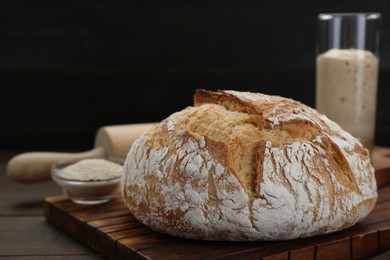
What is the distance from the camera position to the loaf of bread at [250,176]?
1.25m

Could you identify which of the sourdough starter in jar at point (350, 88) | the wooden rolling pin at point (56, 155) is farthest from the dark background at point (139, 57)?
the sourdough starter in jar at point (350, 88)

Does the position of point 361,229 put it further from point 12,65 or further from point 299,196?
point 12,65

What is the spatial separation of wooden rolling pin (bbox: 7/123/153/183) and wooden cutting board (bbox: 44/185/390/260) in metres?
0.34

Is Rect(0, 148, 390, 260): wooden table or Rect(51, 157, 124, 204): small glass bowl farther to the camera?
Rect(51, 157, 124, 204): small glass bowl

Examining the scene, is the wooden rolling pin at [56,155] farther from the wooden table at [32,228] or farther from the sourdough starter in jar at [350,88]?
the sourdough starter in jar at [350,88]

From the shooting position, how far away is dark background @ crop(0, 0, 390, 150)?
9.02ft

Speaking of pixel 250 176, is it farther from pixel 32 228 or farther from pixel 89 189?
pixel 32 228

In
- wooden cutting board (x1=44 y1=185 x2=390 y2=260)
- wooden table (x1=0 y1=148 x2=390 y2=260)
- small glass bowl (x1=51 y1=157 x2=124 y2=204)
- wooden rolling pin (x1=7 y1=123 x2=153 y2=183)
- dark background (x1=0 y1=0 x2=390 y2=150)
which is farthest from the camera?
dark background (x1=0 y1=0 x2=390 y2=150)

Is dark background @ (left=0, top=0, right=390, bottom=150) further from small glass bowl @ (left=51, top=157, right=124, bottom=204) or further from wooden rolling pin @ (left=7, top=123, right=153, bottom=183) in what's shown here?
small glass bowl @ (left=51, top=157, right=124, bottom=204)

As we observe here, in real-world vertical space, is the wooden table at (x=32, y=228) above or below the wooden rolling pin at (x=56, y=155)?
below

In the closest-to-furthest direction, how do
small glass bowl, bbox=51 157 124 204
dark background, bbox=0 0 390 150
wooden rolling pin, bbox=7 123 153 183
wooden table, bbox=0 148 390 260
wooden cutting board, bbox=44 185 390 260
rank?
1. wooden cutting board, bbox=44 185 390 260
2. wooden table, bbox=0 148 390 260
3. small glass bowl, bbox=51 157 124 204
4. wooden rolling pin, bbox=7 123 153 183
5. dark background, bbox=0 0 390 150

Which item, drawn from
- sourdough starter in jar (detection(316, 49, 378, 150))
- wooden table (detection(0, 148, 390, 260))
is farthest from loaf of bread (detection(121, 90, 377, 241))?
sourdough starter in jar (detection(316, 49, 378, 150))

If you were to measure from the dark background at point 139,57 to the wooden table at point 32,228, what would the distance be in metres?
0.79

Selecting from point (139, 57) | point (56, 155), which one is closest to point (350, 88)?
point (56, 155)
